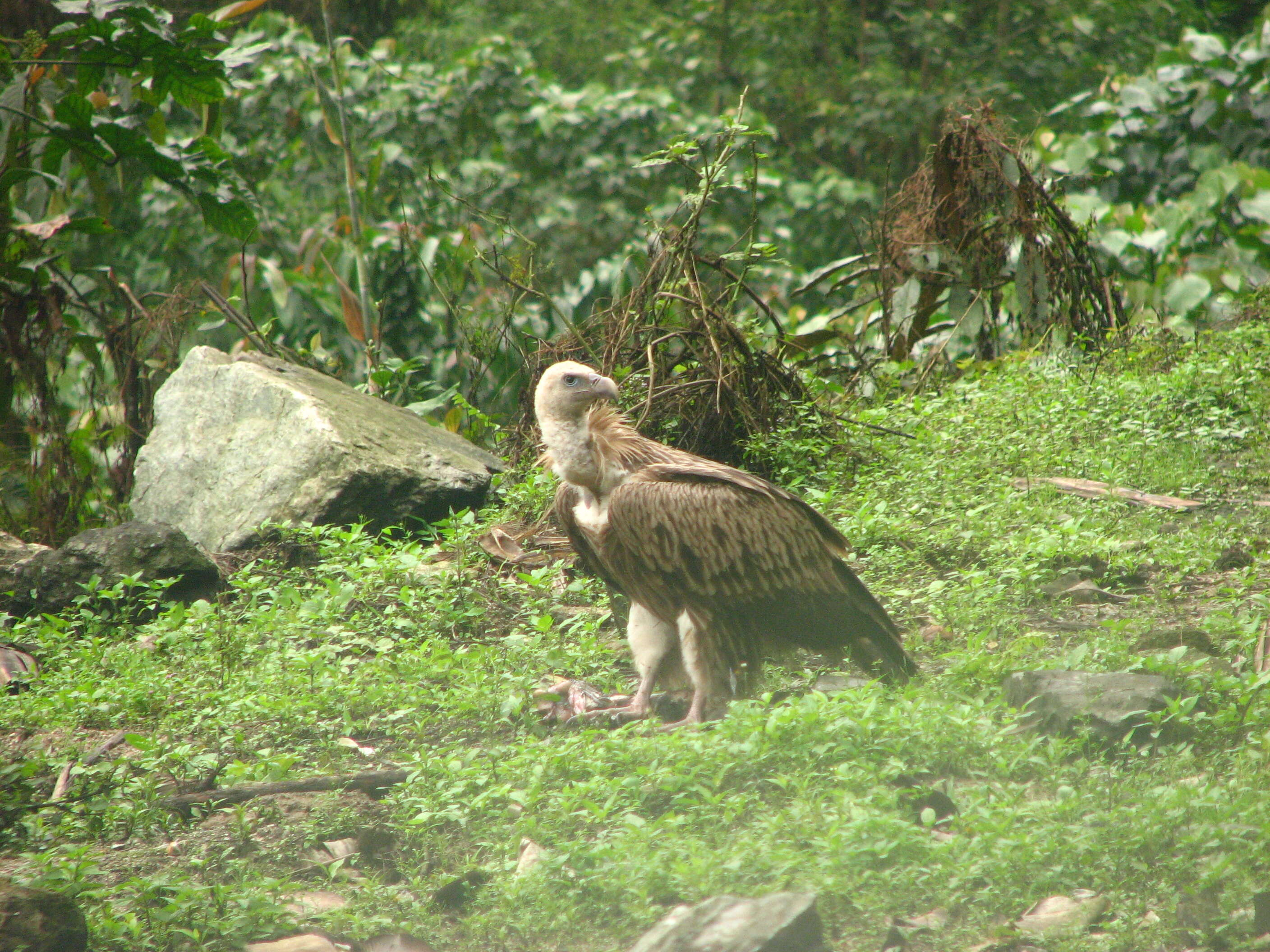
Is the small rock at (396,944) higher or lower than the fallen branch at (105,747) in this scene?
higher

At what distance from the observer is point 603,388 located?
4297mm

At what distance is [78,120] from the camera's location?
5789mm

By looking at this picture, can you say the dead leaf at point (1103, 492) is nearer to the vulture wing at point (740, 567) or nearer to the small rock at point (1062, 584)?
the small rock at point (1062, 584)

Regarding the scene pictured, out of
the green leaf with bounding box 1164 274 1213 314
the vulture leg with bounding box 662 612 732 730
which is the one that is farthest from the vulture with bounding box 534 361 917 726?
the green leaf with bounding box 1164 274 1213 314

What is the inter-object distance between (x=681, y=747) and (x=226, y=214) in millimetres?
4170

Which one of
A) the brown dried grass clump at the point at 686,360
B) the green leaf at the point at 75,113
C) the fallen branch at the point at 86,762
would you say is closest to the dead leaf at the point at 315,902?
the fallen branch at the point at 86,762

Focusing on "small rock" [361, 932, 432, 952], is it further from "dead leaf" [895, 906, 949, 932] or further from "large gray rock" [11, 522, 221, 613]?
Result: "large gray rock" [11, 522, 221, 613]

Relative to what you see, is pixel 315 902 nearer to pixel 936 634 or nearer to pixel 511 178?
pixel 936 634

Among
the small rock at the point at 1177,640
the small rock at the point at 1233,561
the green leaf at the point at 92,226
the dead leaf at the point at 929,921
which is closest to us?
the dead leaf at the point at 929,921

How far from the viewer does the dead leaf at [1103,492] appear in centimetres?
517

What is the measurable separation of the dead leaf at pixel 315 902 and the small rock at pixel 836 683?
66.2 inches

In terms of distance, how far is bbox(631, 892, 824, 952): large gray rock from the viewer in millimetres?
2346

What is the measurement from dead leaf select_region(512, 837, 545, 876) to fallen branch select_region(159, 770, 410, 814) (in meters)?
0.57

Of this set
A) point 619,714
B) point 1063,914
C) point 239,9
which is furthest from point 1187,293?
point 1063,914
